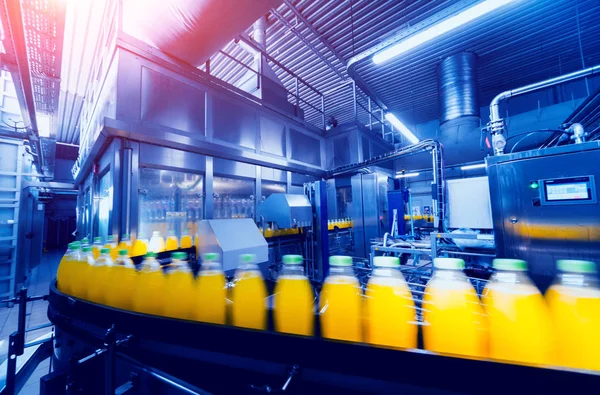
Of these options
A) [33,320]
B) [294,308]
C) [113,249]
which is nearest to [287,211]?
[113,249]

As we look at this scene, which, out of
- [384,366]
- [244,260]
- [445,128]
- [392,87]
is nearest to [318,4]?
[392,87]

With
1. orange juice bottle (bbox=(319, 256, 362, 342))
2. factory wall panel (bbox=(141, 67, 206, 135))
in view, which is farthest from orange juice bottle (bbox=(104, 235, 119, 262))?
factory wall panel (bbox=(141, 67, 206, 135))

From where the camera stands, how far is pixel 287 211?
328cm

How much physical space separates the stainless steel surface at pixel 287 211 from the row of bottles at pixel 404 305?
235 cm

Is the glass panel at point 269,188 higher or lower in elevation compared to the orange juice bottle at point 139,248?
higher

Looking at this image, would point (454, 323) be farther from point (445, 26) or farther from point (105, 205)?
point (105, 205)

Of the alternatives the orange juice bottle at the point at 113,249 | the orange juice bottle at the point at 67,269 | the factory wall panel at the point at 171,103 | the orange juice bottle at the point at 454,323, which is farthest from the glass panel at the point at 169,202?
the orange juice bottle at the point at 454,323

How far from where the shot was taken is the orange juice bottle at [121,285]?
3.01 feet

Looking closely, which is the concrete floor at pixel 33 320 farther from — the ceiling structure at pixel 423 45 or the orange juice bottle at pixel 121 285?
the ceiling structure at pixel 423 45

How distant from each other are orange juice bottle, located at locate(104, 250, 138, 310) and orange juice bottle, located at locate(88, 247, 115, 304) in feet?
0.05

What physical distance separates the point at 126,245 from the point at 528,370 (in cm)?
246

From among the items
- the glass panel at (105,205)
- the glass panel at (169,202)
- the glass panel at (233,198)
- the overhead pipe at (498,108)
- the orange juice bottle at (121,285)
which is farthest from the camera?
the glass panel at (233,198)

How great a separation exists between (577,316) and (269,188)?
446cm

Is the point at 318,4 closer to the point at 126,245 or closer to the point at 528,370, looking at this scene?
the point at 126,245
